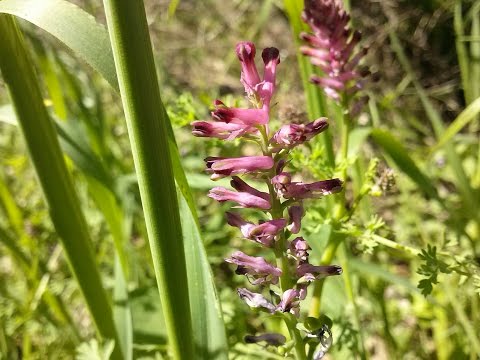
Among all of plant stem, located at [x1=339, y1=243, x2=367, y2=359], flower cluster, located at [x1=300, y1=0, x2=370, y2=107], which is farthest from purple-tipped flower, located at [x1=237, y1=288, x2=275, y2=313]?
flower cluster, located at [x1=300, y1=0, x2=370, y2=107]

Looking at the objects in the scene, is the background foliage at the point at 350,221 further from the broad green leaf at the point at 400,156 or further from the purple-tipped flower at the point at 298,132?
the purple-tipped flower at the point at 298,132

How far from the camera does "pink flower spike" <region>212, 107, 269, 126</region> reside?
110 cm

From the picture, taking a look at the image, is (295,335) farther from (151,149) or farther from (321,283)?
(151,149)

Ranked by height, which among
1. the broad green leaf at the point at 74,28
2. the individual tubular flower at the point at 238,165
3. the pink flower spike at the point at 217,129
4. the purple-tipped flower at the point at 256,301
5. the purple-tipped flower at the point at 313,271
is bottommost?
the purple-tipped flower at the point at 256,301

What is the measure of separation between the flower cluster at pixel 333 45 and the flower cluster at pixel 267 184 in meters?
0.44

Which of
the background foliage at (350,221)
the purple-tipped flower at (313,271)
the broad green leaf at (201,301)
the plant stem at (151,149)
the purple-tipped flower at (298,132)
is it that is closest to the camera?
the plant stem at (151,149)

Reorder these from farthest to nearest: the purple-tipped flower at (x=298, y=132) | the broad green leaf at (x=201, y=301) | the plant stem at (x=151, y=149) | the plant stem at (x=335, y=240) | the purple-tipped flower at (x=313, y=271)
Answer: the plant stem at (x=335, y=240), the broad green leaf at (x=201, y=301), the purple-tipped flower at (x=313, y=271), the purple-tipped flower at (x=298, y=132), the plant stem at (x=151, y=149)

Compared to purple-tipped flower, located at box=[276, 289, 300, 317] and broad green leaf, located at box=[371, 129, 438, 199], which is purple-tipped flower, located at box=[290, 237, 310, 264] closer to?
purple-tipped flower, located at box=[276, 289, 300, 317]

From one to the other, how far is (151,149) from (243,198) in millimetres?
239

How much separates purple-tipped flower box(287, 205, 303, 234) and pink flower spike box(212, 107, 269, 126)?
0.69 feet

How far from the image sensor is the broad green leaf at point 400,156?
69.2 inches

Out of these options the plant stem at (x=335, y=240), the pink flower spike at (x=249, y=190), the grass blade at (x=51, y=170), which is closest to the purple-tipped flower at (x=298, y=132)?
the pink flower spike at (x=249, y=190)

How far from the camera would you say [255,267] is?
3.92 ft

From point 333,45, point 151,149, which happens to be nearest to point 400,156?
point 333,45
